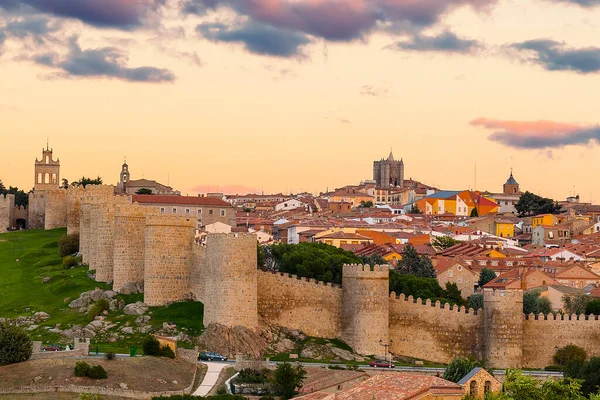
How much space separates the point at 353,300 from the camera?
63.2 metres

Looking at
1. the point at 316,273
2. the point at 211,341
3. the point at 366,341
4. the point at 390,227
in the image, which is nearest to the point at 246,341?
the point at 211,341

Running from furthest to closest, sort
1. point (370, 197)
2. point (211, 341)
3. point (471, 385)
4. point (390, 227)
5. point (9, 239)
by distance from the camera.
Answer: point (370, 197), point (390, 227), point (9, 239), point (211, 341), point (471, 385)

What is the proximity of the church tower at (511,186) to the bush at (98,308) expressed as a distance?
430ft

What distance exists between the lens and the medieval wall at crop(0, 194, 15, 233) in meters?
99.3

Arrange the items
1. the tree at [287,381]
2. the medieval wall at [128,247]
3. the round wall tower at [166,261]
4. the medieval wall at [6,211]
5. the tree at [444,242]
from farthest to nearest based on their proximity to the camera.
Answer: the tree at [444,242] → the medieval wall at [6,211] → the medieval wall at [128,247] → the round wall tower at [166,261] → the tree at [287,381]

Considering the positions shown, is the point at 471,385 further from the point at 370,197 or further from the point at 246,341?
the point at 370,197

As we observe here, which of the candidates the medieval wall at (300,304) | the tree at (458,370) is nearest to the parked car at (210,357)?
the medieval wall at (300,304)

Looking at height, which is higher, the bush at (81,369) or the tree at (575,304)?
the tree at (575,304)

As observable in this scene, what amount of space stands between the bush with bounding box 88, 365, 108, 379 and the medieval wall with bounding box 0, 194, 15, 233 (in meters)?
49.1

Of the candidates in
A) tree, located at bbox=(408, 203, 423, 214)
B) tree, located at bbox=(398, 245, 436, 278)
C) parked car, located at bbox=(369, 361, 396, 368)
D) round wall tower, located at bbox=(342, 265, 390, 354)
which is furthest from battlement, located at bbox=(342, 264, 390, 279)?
tree, located at bbox=(408, 203, 423, 214)

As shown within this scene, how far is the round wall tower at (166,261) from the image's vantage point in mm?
64250

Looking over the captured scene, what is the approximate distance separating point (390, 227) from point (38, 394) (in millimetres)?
81949

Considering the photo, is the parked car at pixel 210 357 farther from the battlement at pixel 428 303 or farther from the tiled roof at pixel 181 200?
the tiled roof at pixel 181 200

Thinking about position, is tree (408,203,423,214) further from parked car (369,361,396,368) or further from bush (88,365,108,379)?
bush (88,365,108,379)
